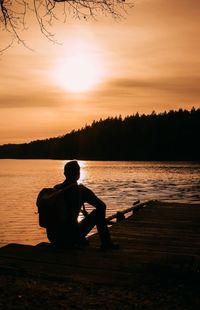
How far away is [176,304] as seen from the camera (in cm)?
566

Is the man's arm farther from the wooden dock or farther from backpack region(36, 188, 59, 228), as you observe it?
the wooden dock

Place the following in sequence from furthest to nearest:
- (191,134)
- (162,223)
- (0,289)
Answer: (191,134), (162,223), (0,289)

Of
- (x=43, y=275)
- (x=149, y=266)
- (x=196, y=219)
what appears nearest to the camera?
(x=43, y=275)

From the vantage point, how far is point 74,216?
8477 mm

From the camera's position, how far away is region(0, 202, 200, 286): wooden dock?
6.95 meters

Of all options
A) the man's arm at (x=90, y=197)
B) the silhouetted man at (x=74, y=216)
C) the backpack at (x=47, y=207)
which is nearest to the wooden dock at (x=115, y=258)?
the silhouetted man at (x=74, y=216)

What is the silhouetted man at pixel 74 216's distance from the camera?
328 inches

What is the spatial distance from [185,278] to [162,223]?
23.4 feet

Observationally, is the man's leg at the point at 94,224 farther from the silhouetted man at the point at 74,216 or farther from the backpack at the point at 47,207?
the backpack at the point at 47,207

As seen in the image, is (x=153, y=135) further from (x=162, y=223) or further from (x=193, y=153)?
(x=162, y=223)

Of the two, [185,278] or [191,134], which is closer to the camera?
[185,278]

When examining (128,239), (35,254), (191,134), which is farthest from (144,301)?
(191,134)

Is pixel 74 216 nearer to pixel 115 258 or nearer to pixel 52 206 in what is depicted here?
pixel 52 206

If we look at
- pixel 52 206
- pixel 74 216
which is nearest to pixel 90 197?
pixel 74 216
